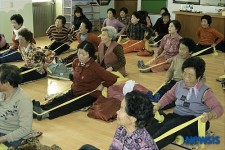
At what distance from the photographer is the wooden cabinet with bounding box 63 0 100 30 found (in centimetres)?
935

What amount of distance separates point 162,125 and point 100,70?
3.79 ft

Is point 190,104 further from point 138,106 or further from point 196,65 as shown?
point 138,106

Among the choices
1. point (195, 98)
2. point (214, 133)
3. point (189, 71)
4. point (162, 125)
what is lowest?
point (214, 133)

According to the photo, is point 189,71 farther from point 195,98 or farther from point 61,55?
point 61,55

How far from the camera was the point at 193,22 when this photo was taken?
338 inches

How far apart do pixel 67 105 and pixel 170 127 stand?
4.59ft

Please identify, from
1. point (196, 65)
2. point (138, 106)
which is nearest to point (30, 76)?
point (196, 65)

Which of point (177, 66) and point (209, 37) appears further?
point (209, 37)

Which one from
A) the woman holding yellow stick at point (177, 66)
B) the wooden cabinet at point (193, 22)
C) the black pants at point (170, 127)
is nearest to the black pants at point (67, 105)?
the woman holding yellow stick at point (177, 66)

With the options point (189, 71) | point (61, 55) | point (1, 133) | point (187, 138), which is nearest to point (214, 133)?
point (187, 138)

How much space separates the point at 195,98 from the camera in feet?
10.3

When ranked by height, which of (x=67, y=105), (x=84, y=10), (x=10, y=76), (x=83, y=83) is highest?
(x=84, y=10)

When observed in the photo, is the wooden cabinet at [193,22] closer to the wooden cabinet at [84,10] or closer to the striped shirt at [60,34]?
the wooden cabinet at [84,10]

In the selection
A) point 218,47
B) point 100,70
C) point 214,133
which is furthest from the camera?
point 218,47
